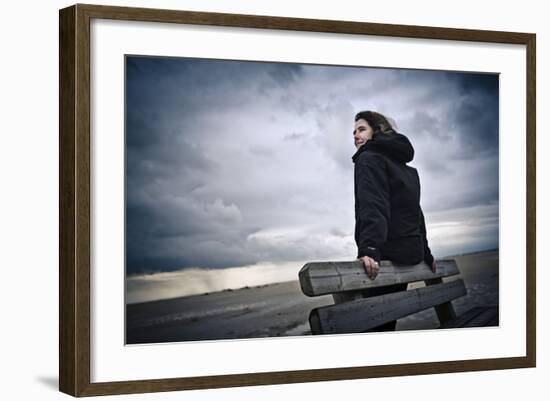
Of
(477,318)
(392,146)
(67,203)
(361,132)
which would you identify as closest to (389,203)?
(392,146)

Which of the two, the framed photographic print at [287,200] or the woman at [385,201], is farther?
the woman at [385,201]

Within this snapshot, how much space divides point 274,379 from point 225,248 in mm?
698

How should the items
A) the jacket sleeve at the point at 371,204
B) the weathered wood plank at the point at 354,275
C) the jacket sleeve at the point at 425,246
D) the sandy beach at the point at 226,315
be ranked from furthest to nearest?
1. the jacket sleeve at the point at 425,246
2. the jacket sleeve at the point at 371,204
3. the weathered wood plank at the point at 354,275
4. the sandy beach at the point at 226,315

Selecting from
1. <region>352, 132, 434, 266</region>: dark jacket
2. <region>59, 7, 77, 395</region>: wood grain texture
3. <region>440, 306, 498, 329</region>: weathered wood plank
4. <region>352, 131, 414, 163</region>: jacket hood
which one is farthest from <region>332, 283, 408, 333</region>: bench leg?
<region>59, 7, 77, 395</region>: wood grain texture

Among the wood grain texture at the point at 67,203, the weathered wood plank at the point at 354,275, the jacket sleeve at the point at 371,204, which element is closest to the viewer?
the wood grain texture at the point at 67,203

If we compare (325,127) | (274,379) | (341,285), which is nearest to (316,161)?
(325,127)

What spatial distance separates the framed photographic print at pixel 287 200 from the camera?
553cm

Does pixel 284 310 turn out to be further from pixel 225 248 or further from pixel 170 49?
pixel 170 49

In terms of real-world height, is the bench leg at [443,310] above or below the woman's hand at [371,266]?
below

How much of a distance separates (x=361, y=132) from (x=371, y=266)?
702 mm

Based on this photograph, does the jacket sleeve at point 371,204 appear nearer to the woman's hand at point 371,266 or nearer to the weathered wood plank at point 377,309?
the woman's hand at point 371,266

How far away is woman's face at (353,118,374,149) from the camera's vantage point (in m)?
6.13

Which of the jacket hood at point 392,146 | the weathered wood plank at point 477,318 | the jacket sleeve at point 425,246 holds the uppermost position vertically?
the jacket hood at point 392,146

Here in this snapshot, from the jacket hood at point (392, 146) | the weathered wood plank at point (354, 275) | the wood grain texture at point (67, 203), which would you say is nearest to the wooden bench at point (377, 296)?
the weathered wood plank at point (354, 275)
